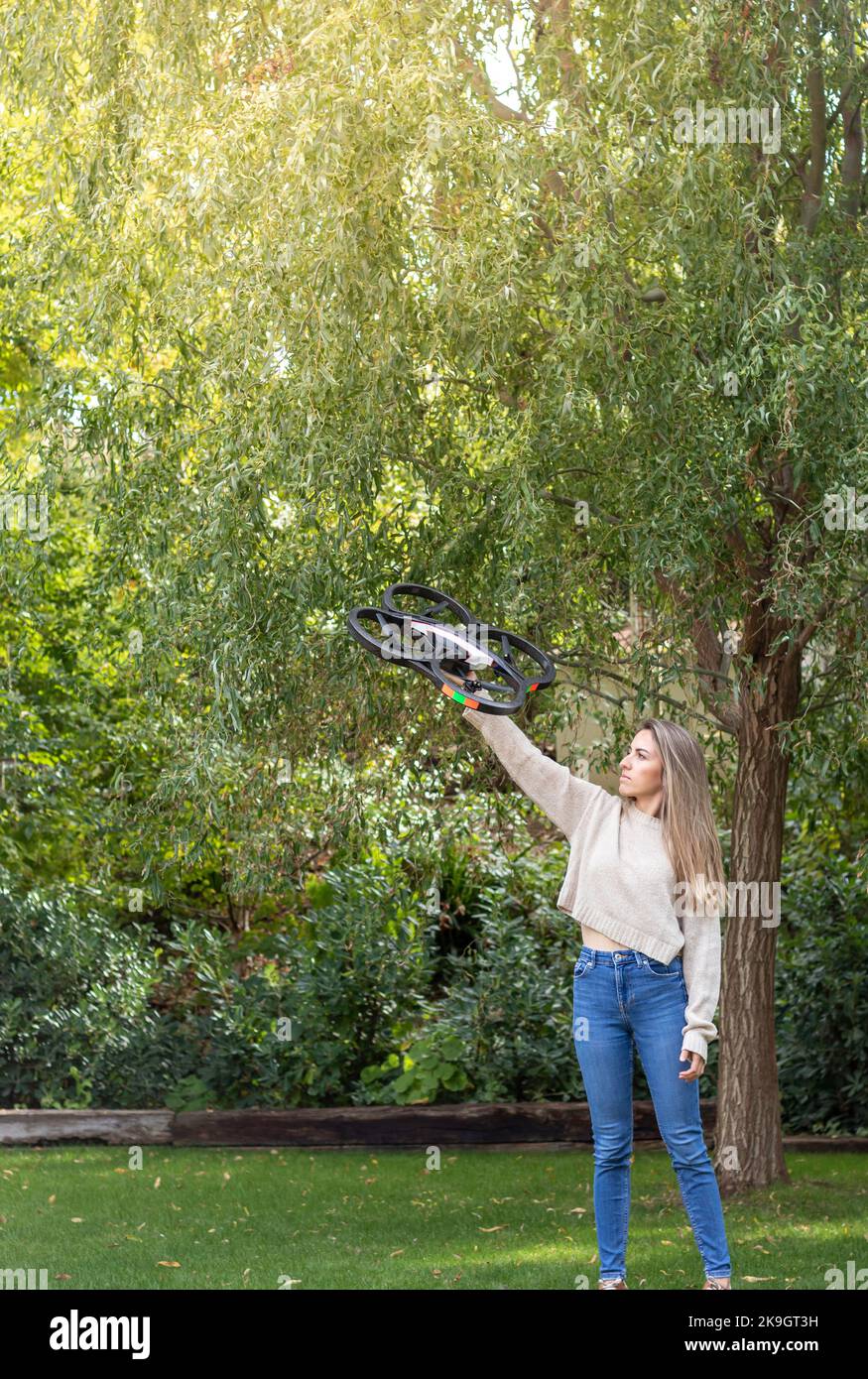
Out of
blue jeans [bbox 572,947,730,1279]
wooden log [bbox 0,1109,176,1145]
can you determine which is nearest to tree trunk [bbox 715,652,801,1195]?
blue jeans [bbox 572,947,730,1279]

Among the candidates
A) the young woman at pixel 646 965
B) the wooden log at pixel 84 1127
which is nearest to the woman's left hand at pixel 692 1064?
the young woman at pixel 646 965

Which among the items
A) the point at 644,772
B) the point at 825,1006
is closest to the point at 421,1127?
the point at 825,1006

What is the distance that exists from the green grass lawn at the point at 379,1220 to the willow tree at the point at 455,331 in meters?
2.04

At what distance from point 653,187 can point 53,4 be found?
9.73ft

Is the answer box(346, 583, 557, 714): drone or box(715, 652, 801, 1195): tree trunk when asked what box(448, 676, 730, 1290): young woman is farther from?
box(715, 652, 801, 1195): tree trunk

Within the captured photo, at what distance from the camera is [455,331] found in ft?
20.0

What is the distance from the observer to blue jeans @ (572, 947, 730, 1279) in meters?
4.30

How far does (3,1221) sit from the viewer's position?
22.9ft

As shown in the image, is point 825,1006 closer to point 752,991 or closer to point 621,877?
point 752,991

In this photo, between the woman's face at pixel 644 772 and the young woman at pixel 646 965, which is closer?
the young woman at pixel 646 965

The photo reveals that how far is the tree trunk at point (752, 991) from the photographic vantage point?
25.0 ft

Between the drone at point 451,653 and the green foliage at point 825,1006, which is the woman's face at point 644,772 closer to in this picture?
the drone at point 451,653

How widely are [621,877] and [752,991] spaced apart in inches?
144
